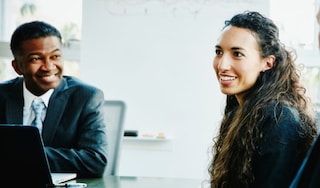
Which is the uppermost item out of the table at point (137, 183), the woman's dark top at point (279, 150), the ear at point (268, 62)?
the ear at point (268, 62)

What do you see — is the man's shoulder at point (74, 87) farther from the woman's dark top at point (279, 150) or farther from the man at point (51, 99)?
the woman's dark top at point (279, 150)

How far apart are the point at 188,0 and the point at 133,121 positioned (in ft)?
2.54

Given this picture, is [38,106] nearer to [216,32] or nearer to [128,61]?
[128,61]

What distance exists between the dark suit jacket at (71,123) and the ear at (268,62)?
821 millimetres

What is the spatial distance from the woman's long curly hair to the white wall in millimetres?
1380

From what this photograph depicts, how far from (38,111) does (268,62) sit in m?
1.14

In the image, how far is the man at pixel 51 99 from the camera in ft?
7.45

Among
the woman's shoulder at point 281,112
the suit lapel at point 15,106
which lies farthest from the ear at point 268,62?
the suit lapel at point 15,106

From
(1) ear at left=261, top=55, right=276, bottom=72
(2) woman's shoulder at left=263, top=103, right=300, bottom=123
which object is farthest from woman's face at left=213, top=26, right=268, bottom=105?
(2) woman's shoulder at left=263, top=103, right=300, bottom=123

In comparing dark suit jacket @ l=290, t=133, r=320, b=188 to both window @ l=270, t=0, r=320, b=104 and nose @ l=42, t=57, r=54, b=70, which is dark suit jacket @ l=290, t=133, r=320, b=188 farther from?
window @ l=270, t=0, r=320, b=104

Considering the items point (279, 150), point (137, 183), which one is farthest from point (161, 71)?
point (279, 150)

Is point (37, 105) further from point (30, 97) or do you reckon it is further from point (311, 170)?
point (311, 170)

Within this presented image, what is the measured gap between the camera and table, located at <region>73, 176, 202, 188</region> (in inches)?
72.0

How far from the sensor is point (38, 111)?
7.65ft
